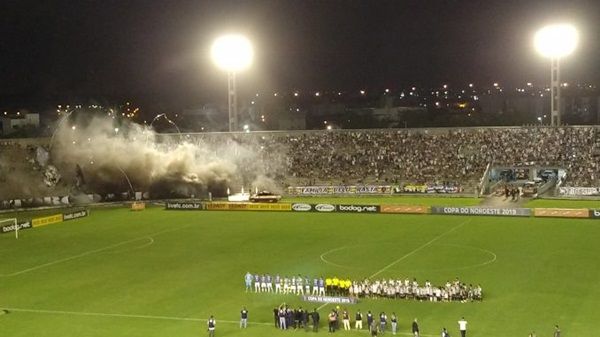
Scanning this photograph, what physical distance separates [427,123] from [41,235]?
6654 cm

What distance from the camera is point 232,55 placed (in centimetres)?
7494

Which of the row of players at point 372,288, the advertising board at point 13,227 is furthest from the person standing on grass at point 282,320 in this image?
the advertising board at point 13,227

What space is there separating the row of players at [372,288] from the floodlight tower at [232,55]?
41.9m

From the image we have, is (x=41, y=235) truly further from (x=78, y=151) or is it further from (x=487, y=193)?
(x=487, y=193)

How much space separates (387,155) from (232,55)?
61.1ft

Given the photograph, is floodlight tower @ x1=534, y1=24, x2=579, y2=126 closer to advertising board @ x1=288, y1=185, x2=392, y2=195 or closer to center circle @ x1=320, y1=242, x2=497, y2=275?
advertising board @ x1=288, y1=185, x2=392, y2=195

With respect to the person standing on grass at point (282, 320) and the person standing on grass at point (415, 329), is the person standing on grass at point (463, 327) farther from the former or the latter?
the person standing on grass at point (282, 320)

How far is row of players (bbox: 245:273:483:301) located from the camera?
102 feet

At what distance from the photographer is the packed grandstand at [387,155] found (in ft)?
230

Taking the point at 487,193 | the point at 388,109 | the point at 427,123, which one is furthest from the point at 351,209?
the point at 388,109

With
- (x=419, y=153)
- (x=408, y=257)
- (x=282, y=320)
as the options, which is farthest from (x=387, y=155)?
(x=282, y=320)

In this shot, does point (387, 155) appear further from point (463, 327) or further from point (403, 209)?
point (463, 327)

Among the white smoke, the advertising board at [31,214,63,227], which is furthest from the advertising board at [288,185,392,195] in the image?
the advertising board at [31,214,63,227]

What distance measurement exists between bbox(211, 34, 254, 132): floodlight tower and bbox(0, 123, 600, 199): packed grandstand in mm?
5968
